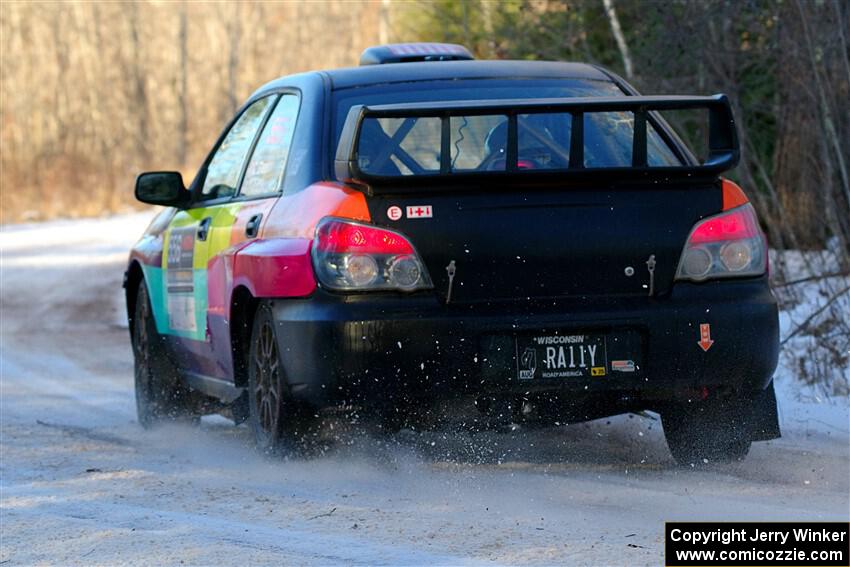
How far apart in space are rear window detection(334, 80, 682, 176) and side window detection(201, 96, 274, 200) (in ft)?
3.11

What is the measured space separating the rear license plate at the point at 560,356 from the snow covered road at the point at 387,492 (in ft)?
1.37

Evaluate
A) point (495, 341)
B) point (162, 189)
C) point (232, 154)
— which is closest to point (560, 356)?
point (495, 341)

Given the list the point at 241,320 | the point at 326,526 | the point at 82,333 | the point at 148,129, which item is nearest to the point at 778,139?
the point at 82,333

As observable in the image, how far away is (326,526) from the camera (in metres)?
5.18

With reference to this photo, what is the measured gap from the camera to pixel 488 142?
21.3 ft

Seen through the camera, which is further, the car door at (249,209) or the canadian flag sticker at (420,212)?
the car door at (249,209)

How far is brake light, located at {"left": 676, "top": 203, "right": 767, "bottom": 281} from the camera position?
5.98 meters

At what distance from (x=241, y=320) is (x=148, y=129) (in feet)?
142

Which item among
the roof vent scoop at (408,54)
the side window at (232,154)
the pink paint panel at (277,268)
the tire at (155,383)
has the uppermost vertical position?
the roof vent scoop at (408,54)

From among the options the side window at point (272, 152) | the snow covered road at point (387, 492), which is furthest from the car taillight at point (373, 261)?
the side window at point (272, 152)

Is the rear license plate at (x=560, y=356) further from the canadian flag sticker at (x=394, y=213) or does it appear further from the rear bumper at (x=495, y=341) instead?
the canadian flag sticker at (x=394, y=213)

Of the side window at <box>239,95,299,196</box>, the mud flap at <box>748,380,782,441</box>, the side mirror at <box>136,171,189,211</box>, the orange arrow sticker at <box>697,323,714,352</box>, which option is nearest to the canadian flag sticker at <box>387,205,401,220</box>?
the side window at <box>239,95,299,196</box>

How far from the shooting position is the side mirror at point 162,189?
26.2 feet

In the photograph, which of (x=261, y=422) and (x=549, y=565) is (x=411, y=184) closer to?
(x=261, y=422)
